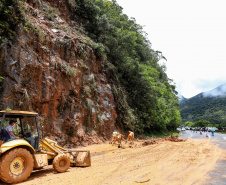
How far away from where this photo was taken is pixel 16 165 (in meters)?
5.32

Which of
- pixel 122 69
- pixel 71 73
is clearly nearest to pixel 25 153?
pixel 71 73

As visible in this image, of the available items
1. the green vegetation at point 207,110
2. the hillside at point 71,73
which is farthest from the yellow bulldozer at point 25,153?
the green vegetation at point 207,110

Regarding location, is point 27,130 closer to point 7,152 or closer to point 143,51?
point 7,152

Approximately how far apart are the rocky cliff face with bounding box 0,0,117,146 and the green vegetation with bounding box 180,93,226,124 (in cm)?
10855

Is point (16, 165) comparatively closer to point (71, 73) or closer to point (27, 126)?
point (27, 126)

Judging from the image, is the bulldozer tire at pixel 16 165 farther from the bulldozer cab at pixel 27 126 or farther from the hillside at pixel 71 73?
the hillside at pixel 71 73

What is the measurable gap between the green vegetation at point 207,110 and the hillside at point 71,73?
101561 millimetres

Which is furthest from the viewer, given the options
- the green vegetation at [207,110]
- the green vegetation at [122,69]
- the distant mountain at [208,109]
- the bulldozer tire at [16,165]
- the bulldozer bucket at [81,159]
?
the distant mountain at [208,109]

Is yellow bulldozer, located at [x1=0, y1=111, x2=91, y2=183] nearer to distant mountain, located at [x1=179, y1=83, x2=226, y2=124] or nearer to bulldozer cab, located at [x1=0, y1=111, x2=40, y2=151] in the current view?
bulldozer cab, located at [x1=0, y1=111, x2=40, y2=151]

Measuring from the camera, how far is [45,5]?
16.0m

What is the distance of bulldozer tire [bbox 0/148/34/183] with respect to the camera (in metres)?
4.98

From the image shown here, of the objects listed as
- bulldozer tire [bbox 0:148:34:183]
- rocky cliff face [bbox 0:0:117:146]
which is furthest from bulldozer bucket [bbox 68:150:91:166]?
rocky cliff face [bbox 0:0:117:146]

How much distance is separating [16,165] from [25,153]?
0.40 meters

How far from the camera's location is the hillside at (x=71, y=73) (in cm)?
1050
